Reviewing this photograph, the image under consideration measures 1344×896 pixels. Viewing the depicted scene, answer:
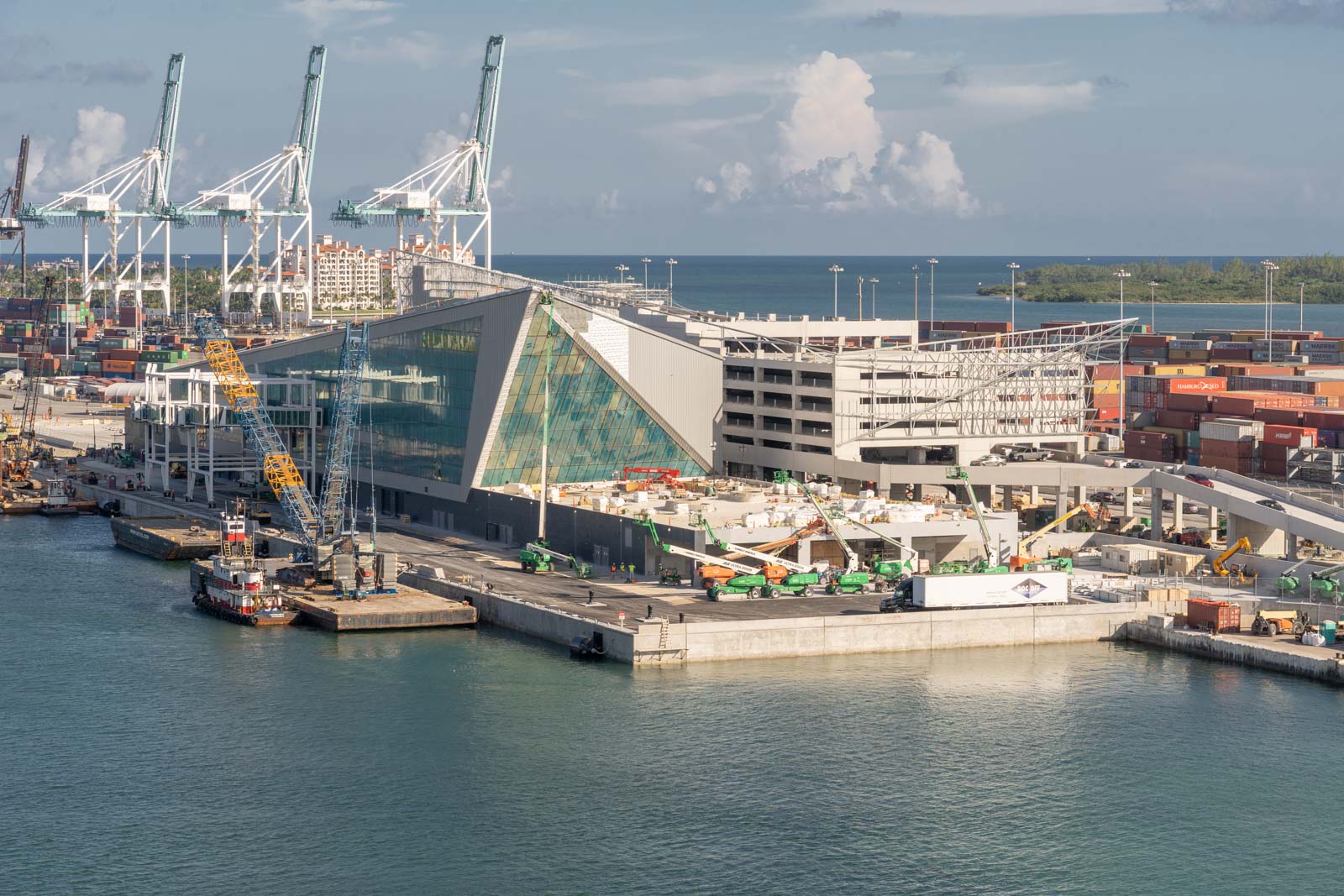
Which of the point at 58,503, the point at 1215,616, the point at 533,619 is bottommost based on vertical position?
the point at 533,619

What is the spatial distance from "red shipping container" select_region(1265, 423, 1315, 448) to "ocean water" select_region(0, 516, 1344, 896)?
84.1 feet

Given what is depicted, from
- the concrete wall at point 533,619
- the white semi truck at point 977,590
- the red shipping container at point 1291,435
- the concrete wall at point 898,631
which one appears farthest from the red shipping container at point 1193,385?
the concrete wall at point 533,619

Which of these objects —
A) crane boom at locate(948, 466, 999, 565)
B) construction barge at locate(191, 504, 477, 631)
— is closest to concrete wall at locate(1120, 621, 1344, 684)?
crane boom at locate(948, 466, 999, 565)

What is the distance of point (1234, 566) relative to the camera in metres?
64.8

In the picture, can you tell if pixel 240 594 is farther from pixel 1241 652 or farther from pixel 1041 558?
pixel 1241 652

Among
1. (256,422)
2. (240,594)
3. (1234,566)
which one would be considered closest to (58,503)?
(256,422)

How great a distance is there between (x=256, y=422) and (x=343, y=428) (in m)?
5.52

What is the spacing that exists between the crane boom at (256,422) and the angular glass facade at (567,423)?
23.9 feet

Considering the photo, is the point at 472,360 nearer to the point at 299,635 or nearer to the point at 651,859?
the point at 299,635

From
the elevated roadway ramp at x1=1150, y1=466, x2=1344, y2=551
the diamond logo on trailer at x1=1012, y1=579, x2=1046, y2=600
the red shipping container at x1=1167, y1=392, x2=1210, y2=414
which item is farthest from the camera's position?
the red shipping container at x1=1167, y1=392, x2=1210, y2=414

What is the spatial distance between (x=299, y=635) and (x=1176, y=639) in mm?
26788

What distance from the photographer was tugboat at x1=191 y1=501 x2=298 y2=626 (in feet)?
200

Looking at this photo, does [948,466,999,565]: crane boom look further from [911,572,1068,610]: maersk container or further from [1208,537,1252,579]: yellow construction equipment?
[1208,537,1252,579]: yellow construction equipment

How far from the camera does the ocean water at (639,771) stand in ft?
123
